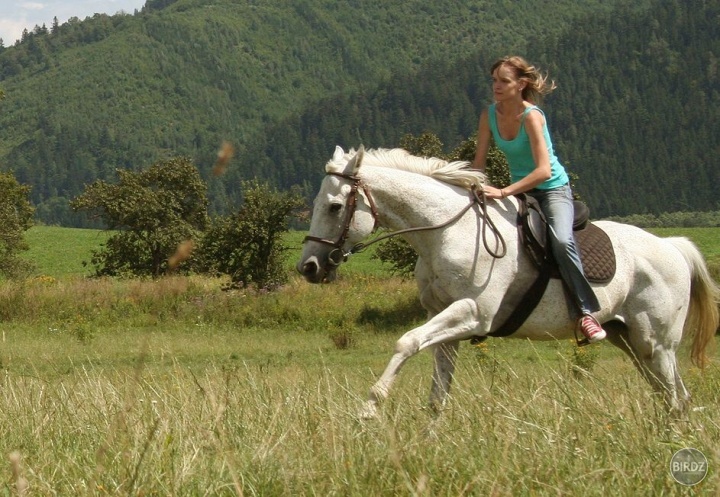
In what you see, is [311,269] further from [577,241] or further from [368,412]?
[577,241]

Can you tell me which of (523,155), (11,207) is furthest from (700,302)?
(11,207)

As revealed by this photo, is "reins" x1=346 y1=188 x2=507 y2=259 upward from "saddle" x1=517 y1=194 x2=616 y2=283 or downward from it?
upward

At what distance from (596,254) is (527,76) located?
1.33 metres

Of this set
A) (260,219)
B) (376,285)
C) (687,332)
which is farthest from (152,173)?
(687,332)

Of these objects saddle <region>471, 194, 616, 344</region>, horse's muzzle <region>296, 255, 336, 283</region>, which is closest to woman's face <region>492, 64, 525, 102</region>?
saddle <region>471, 194, 616, 344</region>

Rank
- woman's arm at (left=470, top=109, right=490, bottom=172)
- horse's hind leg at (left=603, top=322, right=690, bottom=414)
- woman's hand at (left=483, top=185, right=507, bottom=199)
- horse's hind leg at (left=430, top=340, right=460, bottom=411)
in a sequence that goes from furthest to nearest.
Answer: horse's hind leg at (left=603, top=322, right=690, bottom=414), woman's arm at (left=470, top=109, right=490, bottom=172), woman's hand at (left=483, top=185, right=507, bottom=199), horse's hind leg at (left=430, top=340, right=460, bottom=411)

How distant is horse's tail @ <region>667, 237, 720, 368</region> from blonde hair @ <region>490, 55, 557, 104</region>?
6.14 ft

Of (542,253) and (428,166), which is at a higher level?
(428,166)

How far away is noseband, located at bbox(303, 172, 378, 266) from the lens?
6.93 meters

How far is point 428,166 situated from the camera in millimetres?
7480

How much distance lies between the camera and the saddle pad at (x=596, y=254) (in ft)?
24.4

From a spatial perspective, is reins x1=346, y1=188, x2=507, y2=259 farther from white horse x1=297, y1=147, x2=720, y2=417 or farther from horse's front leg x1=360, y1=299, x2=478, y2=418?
horse's front leg x1=360, y1=299, x2=478, y2=418

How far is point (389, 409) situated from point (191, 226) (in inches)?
1945

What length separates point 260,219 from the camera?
1353 inches
